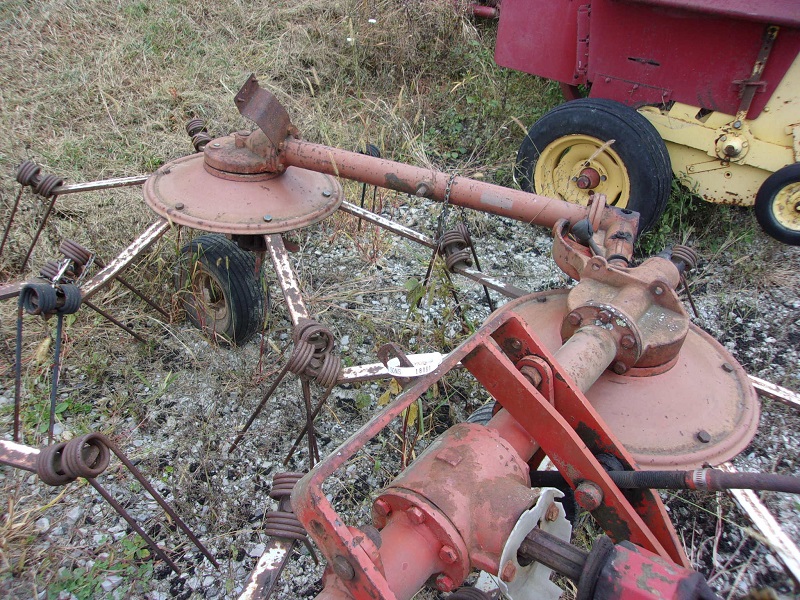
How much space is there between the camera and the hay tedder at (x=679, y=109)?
288cm

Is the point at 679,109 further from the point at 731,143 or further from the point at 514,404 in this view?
the point at 514,404

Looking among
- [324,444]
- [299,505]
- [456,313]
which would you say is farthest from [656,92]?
[299,505]

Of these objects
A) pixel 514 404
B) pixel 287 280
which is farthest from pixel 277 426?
pixel 514 404

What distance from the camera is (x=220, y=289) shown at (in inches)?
110

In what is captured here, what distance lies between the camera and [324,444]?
2.33 meters

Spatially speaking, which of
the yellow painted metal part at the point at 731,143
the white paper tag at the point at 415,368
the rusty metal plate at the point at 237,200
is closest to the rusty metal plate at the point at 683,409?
the white paper tag at the point at 415,368

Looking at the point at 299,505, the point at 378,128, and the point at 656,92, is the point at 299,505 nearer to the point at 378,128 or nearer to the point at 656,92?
the point at 656,92

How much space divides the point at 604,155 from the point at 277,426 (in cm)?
223

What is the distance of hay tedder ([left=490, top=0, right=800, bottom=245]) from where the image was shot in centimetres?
288

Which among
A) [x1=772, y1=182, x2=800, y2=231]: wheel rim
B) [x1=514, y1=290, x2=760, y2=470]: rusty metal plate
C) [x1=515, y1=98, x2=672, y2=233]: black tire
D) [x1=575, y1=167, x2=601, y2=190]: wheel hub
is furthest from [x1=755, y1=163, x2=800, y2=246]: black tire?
[x1=514, y1=290, x2=760, y2=470]: rusty metal plate

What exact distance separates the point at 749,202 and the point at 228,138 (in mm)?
2650

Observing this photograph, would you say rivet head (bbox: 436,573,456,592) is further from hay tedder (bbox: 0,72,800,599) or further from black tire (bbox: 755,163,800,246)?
black tire (bbox: 755,163,800,246)

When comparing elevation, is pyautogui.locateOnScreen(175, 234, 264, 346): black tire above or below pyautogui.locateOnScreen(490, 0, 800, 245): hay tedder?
below

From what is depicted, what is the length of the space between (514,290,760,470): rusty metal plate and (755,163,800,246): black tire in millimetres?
1637
